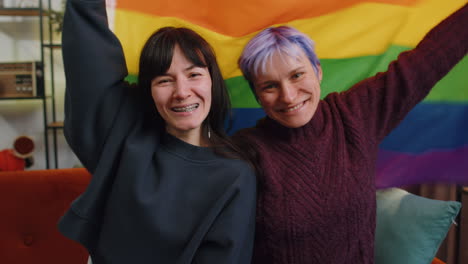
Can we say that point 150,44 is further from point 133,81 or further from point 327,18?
point 327,18

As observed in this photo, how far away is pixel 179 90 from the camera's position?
0.89 metres

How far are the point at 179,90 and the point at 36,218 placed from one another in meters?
1.15

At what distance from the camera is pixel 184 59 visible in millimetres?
914

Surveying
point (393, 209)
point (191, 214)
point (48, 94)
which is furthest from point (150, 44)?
point (48, 94)

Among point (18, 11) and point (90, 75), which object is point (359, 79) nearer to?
point (90, 75)

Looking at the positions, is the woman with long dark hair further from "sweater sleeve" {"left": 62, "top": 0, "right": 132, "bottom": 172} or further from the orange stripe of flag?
the orange stripe of flag

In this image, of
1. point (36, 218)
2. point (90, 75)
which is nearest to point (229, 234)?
point (90, 75)

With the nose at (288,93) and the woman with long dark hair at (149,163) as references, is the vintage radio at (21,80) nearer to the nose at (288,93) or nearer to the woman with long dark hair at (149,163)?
the woman with long dark hair at (149,163)

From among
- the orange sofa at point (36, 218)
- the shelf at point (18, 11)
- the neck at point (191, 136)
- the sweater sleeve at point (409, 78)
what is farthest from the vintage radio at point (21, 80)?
the sweater sleeve at point (409, 78)

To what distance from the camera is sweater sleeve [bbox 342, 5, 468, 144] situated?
0.99m

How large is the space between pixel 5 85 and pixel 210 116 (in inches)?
84.2

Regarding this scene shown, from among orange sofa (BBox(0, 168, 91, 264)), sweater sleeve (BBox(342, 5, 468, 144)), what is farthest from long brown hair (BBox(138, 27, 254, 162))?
orange sofa (BBox(0, 168, 91, 264))

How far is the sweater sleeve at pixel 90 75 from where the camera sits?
0.88m

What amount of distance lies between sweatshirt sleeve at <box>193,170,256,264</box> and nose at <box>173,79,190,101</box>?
9.6 inches
